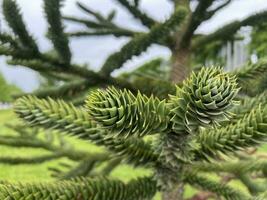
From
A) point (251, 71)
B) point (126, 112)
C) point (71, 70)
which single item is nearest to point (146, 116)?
point (126, 112)

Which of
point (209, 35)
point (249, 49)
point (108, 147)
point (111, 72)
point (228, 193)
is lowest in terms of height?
point (228, 193)

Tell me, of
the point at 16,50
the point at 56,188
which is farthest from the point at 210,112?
the point at 16,50

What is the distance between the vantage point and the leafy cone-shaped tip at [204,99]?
4.17ft

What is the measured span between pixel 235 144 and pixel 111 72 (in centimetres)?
128

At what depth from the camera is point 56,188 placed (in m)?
1.74

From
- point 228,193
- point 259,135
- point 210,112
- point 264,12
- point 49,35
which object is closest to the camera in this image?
point 210,112

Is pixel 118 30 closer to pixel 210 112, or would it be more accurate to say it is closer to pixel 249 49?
pixel 210 112

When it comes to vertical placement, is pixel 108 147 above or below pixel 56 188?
above

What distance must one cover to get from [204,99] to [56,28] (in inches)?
56.1

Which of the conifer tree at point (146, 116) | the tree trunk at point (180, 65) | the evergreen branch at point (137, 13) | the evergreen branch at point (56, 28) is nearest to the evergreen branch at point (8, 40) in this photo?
the conifer tree at point (146, 116)

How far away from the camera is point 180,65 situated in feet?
12.3

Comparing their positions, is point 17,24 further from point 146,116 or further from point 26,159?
point 26,159

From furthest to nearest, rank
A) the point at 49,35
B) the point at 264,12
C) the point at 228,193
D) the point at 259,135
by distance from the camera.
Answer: the point at 264,12
the point at 49,35
the point at 228,193
the point at 259,135

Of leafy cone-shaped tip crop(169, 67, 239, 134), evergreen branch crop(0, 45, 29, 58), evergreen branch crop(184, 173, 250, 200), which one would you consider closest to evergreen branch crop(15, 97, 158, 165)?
evergreen branch crop(184, 173, 250, 200)
